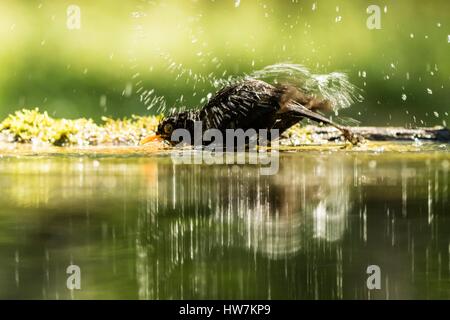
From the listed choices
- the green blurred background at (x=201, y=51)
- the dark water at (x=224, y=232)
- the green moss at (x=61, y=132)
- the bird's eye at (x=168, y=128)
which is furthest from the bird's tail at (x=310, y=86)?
the green blurred background at (x=201, y=51)

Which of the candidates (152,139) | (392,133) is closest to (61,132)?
(152,139)

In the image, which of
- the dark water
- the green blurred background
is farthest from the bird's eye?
the green blurred background

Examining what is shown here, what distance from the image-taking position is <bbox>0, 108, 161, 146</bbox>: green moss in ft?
29.6

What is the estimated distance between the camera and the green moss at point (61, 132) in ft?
29.6

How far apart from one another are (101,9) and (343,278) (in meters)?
10.2

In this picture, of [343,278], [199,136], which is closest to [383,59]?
[199,136]

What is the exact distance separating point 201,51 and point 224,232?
341 inches

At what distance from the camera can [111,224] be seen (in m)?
3.96

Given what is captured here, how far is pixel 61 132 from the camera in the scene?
895 cm

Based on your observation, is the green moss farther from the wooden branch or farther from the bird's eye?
the wooden branch

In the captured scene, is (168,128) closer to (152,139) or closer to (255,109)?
(152,139)

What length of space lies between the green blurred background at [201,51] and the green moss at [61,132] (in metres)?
1.68

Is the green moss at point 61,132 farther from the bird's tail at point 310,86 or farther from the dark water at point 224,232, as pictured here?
the dark water at point 224,232

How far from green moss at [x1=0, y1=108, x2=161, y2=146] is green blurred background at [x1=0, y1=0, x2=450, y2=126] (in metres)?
1.68
